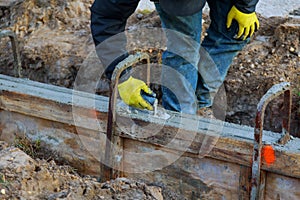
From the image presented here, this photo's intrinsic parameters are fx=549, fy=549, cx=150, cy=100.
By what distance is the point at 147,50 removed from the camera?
4801mm

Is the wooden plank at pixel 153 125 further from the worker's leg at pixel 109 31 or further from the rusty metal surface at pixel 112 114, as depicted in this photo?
the worker's leg at pixel 109 31

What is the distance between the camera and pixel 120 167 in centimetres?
328

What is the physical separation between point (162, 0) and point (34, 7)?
266 cm

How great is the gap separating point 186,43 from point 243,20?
40 centimetres

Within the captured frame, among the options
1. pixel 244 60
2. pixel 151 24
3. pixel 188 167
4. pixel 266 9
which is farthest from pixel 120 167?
pixel 266 9

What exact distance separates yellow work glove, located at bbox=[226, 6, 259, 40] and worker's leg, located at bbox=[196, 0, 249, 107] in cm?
5

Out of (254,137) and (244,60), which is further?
(244,60)

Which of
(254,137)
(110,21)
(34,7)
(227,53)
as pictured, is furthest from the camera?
(34,7)

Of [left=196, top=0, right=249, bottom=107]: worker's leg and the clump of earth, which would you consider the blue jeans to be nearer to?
[left=196, top=0, right=249, bottom=107]: worker's leg

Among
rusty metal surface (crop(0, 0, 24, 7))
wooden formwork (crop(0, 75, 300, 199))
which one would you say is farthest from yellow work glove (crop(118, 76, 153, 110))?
rusty metal surface (crop(0, 0, 24, 7))

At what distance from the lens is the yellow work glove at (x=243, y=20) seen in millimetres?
3631

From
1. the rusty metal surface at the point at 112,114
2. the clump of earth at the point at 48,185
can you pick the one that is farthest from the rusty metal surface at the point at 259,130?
the rusty metal surface at the point at 112,114

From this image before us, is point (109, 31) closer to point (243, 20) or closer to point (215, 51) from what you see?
point (215, 51)

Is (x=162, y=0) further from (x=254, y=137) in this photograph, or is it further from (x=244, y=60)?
(x=244, y=60)
